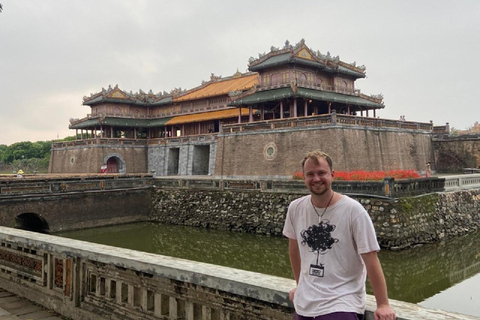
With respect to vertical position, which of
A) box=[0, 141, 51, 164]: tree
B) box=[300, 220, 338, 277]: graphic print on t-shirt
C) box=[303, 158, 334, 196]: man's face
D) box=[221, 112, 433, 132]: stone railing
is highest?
box=[0, 141, 51, 164]: tree

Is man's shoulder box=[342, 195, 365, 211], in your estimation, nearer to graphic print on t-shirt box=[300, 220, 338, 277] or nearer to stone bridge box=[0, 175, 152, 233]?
graphic print on t-shirt box=[300, 220, 338, 277]

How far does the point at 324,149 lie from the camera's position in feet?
77.4

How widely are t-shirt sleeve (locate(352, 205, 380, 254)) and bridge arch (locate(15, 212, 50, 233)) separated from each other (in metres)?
20.6

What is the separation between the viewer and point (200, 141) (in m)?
35.2

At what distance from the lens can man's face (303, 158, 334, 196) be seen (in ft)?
9.63

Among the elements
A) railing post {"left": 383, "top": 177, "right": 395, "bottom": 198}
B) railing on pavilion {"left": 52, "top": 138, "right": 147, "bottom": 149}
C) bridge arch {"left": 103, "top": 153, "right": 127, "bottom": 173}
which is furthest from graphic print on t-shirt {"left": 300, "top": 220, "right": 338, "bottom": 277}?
railing on pavilion {"left": 52, "top": 138, "right": 147, "bottom": 149}

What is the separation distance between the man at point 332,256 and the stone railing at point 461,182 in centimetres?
1832

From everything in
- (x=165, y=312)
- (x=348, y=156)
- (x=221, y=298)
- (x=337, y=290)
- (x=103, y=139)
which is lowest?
(x=165, y=312)

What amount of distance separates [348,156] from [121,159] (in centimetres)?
2372

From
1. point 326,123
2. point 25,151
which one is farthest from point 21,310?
point 25,151

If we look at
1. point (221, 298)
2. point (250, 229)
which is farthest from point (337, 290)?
point (250, 229)

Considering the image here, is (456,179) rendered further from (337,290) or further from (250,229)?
(337,290)

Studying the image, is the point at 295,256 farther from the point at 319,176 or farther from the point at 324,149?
the point at 324,149

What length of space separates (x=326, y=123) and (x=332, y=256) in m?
21.7
